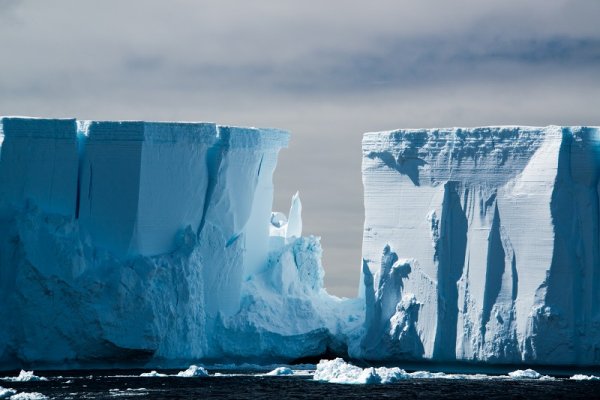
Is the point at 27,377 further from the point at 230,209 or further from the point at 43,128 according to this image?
the point at 230,209

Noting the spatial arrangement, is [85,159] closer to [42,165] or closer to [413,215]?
[42,165]

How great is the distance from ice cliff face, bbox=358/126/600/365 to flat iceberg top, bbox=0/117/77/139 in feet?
18.3

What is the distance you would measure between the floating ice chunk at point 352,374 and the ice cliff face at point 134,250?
8.71 ft

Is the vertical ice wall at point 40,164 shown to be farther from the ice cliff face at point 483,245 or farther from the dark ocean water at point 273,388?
the ice cliff face at point 483,245

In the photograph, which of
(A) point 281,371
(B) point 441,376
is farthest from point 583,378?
(A) point 281,371

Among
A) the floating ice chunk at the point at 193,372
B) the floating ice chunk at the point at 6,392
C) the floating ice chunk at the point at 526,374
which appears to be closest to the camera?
the floating ice chunk at the point at 6,392

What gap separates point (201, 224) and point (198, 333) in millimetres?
2056

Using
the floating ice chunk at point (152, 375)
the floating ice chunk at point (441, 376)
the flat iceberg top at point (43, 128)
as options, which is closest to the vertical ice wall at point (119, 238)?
the flat iceberg top at point (43, 128)

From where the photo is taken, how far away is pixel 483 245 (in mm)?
29125

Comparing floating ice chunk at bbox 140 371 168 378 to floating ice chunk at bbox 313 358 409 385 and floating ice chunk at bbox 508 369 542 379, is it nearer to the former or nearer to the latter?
floating ice chunk at bbox 313 358 409 385

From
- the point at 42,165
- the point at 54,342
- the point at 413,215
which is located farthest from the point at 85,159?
the point at 413,215

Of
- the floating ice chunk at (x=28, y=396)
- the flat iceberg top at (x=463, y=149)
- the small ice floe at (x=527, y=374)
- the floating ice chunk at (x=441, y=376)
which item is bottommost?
the floating ice chunk at (x=28, y=396)

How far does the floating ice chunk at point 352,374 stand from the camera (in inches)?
1078

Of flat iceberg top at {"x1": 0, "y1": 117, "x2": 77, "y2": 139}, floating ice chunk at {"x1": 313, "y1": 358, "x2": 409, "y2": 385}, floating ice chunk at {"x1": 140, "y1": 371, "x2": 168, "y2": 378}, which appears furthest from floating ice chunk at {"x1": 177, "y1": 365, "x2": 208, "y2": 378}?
flat iceberg top at {"x1": 0, "y1": 117, "x2": 77, "y2": 139}
